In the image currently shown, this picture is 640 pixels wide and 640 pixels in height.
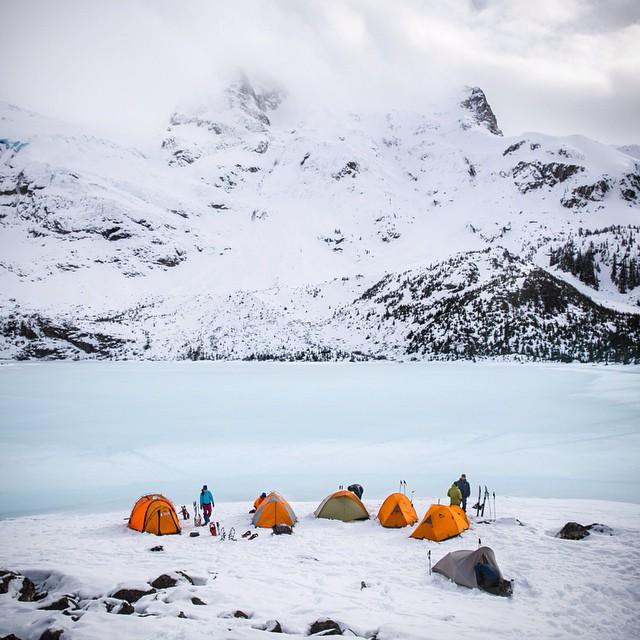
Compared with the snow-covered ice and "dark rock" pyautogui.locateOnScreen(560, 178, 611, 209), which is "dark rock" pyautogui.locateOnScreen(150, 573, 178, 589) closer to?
the snow-covered ice

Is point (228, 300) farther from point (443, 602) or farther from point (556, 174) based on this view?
point (556, 174)

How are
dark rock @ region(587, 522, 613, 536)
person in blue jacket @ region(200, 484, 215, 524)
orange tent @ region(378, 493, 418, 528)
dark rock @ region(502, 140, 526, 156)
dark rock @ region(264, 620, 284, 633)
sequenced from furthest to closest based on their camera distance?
dark rock @ region(502, 140, 526, 156)
person in blue jacket @ region(200, 484, 215, 524)
orange tent @ region(378, 493, 418, 528)
dark rock @ region(587, 522, 613, 536)
dark rock @ region(264, 620, 284, 633)

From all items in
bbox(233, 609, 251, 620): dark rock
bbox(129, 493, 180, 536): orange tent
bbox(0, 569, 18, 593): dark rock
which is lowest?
bbox(129, 493, 180, 536): orange tent

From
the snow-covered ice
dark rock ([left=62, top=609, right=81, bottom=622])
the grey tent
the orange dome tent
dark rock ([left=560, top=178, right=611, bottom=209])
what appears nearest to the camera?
dark rock ([left=62, top=609, right=81, bottom=622])

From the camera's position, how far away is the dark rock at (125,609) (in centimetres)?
837

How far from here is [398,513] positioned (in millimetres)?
14898

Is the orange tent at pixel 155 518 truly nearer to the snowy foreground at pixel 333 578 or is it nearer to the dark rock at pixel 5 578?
the snowy foreground at pixel 333 578

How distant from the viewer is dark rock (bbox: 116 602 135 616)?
837 cm

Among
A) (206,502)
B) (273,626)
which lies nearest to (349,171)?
(206,502)

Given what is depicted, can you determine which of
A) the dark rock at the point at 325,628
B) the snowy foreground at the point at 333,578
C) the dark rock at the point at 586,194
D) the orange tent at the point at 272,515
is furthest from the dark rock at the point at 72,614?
the dark rock at the point at 586,194

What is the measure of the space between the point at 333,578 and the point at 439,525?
4.42 m

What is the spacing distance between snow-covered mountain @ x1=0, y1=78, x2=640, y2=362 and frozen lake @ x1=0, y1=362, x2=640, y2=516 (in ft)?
138

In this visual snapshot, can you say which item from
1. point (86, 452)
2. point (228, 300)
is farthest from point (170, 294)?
point (86, 452)

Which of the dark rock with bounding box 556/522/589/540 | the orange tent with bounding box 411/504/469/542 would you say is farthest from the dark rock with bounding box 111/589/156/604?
the dark rock with bounding box 556/522/589/540
